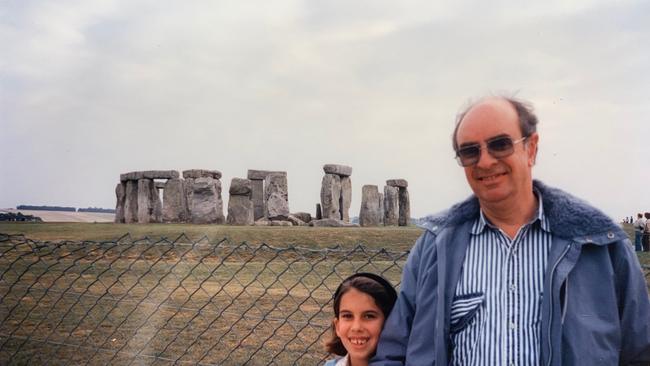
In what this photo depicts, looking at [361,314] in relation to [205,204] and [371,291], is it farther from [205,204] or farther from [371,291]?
[205,204]

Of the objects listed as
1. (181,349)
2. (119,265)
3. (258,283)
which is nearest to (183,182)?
(119,265)

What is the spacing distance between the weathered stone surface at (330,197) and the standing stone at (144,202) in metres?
6.94

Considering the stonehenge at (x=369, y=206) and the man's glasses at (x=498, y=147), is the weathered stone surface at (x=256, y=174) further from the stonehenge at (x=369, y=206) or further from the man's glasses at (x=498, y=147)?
the man's glasses at (x=498, y=147)

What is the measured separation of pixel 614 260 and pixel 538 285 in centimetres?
27

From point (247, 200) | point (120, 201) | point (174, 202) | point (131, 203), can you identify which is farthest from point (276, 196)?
point (120, 201)

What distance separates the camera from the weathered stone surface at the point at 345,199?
25562 mm

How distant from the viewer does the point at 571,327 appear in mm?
2154

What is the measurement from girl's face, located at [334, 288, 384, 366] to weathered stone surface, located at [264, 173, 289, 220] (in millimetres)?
20882

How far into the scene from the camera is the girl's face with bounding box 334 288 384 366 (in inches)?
104

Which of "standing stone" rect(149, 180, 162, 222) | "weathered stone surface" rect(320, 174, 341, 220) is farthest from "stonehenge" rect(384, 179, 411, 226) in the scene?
"standing stone" rect(149, 180, 162, 222)

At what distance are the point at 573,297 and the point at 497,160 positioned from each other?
53 cm

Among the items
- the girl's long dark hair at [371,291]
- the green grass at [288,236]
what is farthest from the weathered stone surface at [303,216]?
the girl's long dark hair at [371,291]

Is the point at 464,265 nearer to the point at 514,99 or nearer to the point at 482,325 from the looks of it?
the point at 482,325

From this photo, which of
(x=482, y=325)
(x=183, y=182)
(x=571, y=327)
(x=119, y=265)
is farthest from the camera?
(x=183, y=182)
